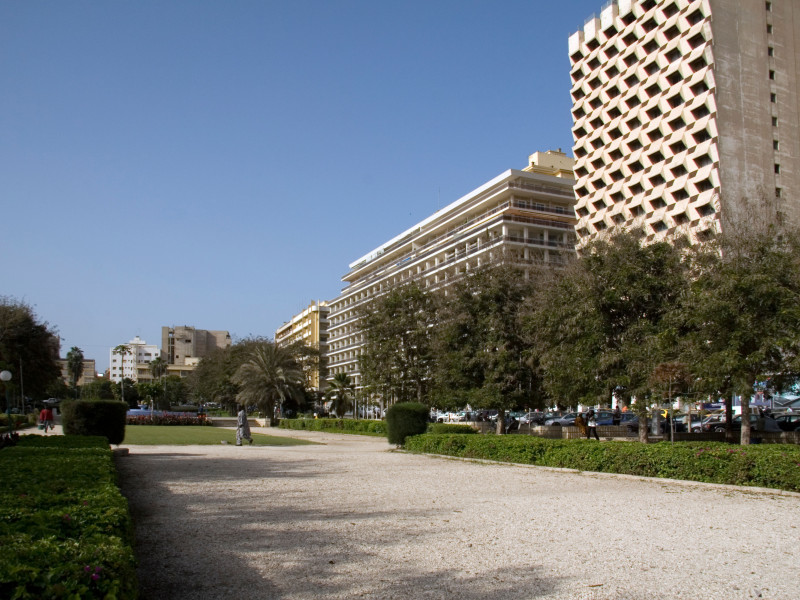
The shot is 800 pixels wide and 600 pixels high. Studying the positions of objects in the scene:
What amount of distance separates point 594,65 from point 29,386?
69.6 metres

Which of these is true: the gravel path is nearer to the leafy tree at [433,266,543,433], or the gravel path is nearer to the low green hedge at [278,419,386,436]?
the leafy tree at [433,266,543,433]

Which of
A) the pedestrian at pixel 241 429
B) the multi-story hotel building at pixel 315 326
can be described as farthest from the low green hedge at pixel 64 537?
the multi-story hotel building at pixel 315 326

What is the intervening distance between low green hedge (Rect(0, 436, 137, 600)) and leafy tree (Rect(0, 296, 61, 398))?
46.1m

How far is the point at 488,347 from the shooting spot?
2772 centimetres

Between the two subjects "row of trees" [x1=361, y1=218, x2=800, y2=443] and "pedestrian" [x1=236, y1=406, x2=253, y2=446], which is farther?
"pedestrian" [x1=236, y1=406, x2=253, y2=446]

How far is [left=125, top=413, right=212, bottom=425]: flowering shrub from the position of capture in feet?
168

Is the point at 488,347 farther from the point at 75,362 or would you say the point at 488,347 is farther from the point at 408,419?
the point at 75,362

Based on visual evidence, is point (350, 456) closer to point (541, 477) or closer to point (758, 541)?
point (541, 477)

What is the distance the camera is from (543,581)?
20.3 feet

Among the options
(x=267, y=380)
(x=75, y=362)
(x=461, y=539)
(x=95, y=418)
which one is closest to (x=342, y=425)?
(x=267, y=380)

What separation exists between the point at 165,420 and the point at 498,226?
41388 millimetres

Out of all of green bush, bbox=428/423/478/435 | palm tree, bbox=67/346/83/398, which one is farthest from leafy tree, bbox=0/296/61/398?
palm tree, bbox=67/346/83/398

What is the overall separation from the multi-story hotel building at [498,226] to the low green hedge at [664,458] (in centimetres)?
4606

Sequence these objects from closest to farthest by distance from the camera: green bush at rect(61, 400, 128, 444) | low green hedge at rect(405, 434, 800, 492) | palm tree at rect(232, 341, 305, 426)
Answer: low green hedge at rect(405, 434, 800, 492) < green bush at rect(61, 400, 128, 444) < palm tree at rect(232, 341, 305, 426)
